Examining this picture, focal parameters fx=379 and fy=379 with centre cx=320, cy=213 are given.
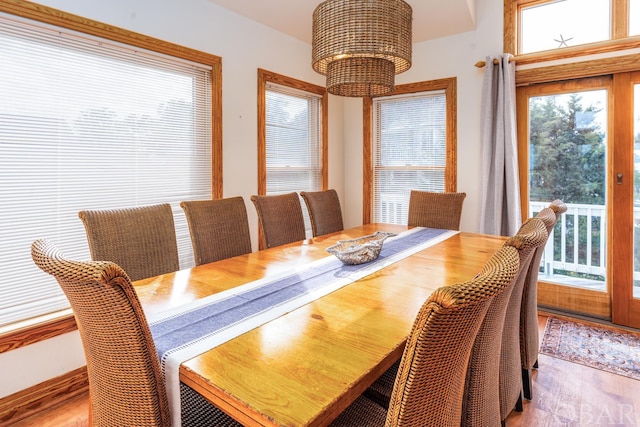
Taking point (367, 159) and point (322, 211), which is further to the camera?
point (367, 159)

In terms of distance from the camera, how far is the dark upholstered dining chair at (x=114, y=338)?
87 cm

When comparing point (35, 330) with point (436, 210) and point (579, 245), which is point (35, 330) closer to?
point (436, 210)

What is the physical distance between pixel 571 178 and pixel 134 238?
3.38 metres

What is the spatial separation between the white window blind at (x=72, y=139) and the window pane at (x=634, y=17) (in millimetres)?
3368

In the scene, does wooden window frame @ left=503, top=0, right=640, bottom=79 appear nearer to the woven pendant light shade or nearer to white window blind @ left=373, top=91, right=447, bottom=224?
white window blind @ left=373, top=91, right=447, bottom=224

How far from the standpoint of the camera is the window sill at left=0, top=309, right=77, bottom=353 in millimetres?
1999

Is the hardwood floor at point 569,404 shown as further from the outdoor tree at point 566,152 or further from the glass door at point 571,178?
the outdoor tree at point 566,152

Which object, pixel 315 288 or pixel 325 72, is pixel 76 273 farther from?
pixel 325 72

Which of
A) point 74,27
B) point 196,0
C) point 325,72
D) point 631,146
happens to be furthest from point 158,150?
point 631,146

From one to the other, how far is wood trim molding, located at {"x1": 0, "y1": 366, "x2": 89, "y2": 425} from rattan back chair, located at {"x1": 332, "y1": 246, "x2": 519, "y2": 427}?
2.20m

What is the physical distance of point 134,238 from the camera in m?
1.86

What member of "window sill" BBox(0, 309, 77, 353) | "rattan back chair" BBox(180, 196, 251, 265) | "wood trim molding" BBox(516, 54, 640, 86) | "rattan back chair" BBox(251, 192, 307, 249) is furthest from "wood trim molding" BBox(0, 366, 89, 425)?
"wood trim molding" BBox(516, 54, 640, 86)

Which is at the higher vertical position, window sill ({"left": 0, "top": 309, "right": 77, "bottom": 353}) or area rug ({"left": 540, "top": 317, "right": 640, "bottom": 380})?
window sill ({"left": 0, "top": 309, "right": 77, "bottom": 353})

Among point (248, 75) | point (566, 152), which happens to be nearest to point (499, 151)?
point (566, 152)
